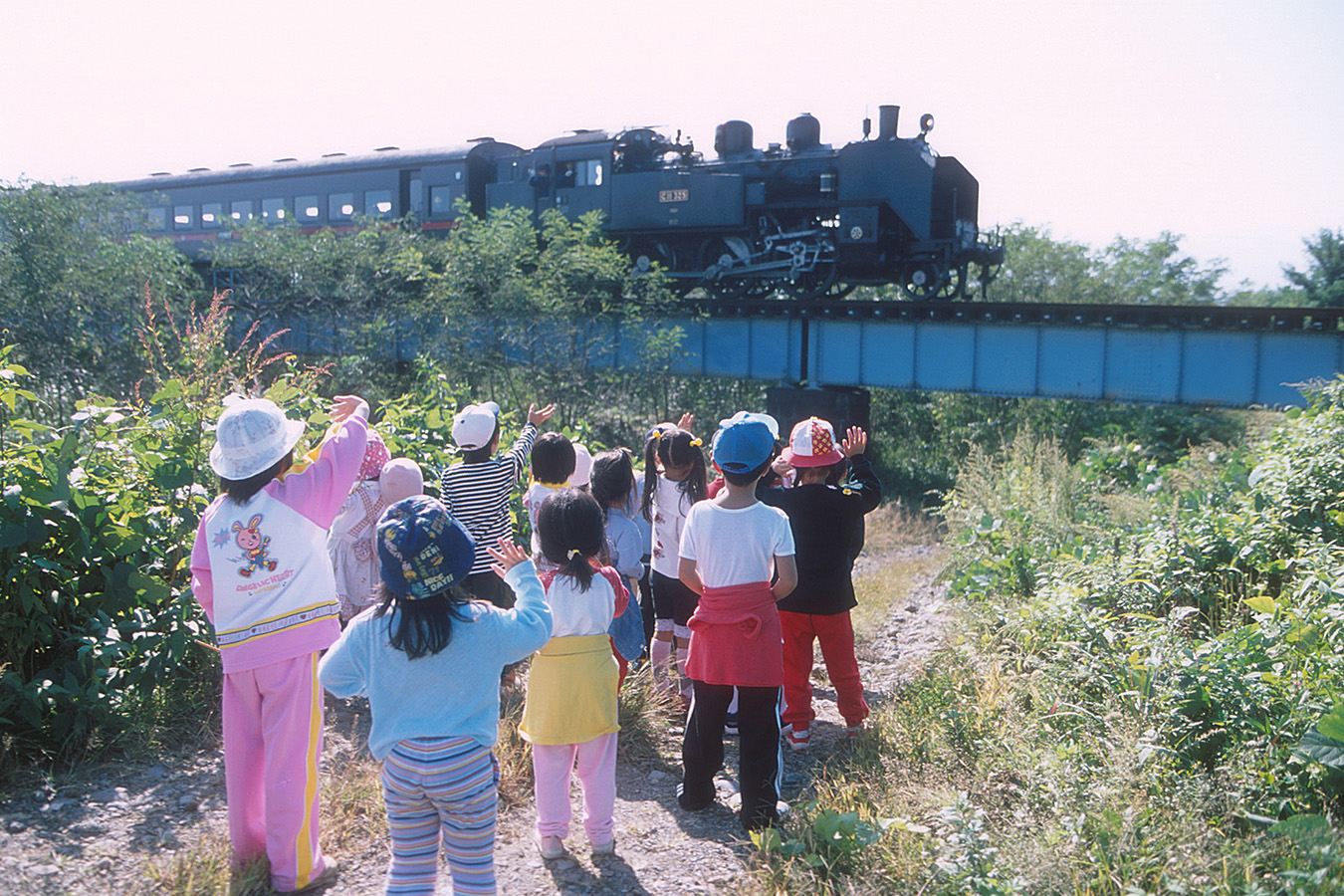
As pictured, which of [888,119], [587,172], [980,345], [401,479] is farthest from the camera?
[587,172]

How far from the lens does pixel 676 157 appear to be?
16844 mm

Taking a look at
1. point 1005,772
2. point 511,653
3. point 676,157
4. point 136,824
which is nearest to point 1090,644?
point 1005,772

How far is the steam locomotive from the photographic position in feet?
48.4

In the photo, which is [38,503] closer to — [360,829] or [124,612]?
[124,612]

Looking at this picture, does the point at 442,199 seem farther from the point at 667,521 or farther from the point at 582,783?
the point at 582,783

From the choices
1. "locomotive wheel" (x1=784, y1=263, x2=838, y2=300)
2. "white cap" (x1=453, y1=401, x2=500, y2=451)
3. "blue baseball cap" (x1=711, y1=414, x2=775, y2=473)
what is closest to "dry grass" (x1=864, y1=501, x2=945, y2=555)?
"locomotive wheel" (x1=784, y1=263, x2=838, y2=300)

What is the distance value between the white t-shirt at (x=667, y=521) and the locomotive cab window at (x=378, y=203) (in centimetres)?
1677

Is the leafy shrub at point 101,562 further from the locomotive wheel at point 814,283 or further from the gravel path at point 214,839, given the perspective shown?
the locomotive wheel at point 814,283

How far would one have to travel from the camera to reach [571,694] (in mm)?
3135

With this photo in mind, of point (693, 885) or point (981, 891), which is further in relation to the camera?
point (693, 885)

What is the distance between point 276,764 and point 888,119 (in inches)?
575

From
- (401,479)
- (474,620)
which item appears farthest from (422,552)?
(401,479)

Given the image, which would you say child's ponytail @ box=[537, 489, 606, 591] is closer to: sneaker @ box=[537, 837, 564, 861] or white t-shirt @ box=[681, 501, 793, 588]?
white t-shirt @ box=[681, 501, 793, 588]

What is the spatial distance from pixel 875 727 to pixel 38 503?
164 inches
